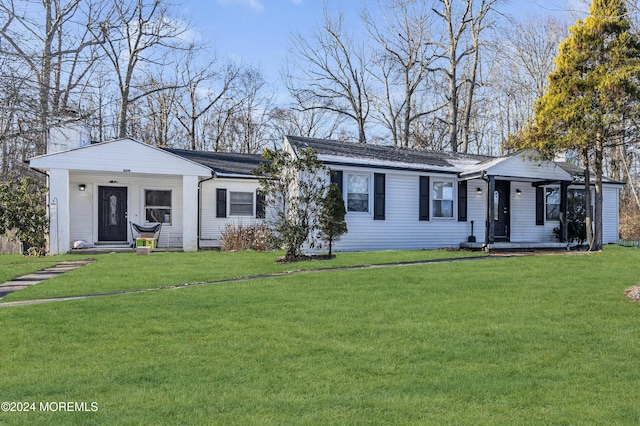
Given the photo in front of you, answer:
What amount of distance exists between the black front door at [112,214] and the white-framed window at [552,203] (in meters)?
15.7

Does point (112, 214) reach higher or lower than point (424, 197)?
lower

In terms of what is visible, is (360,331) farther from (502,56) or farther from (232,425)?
(502,56)

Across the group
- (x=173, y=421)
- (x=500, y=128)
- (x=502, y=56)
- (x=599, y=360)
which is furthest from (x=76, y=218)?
(x=500, y=128)

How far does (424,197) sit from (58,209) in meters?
11.6

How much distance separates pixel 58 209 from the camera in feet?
46.1

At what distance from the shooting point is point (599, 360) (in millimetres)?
4055

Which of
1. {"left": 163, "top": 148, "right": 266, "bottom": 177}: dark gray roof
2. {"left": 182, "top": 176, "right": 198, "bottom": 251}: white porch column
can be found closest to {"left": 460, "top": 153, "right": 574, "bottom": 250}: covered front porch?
{"left": 163, "top": 148, "right": 266, "bottom": 177}: dark gray roof

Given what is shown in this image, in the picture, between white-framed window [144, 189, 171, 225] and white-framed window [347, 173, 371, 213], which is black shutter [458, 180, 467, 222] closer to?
white-framed window [347, 173, 371, 213]

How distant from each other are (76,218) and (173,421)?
1495 cm

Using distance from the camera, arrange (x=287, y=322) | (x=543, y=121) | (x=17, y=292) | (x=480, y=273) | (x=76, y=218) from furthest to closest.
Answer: (x=76, y=218)
(x=543, y=121)
(x=480, y=273)
(x=17, y=292)
(x=287, y=322)

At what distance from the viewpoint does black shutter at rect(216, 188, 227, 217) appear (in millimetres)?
16625

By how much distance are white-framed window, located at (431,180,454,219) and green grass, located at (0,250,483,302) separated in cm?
264

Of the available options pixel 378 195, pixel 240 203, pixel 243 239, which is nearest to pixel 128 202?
pixel 240 203

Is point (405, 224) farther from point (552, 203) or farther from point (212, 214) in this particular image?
point (212, 214)
